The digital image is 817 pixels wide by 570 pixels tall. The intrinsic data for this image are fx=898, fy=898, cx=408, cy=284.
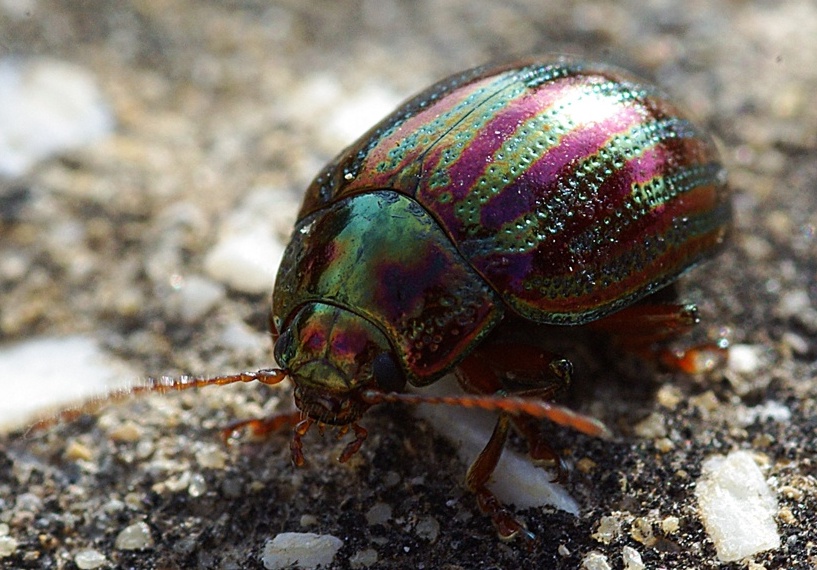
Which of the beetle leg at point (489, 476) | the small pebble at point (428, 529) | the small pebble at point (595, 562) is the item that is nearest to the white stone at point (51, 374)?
the small pebble at point (428, 529)

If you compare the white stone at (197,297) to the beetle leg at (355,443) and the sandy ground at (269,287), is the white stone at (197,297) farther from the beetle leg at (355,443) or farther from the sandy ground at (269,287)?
the beetle leg at (355,443)

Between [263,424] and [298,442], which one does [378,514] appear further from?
[263,424]

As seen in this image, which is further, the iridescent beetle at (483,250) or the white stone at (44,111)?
the white stone at (44,111)

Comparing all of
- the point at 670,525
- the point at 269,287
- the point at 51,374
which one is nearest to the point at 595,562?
the point at 670,525

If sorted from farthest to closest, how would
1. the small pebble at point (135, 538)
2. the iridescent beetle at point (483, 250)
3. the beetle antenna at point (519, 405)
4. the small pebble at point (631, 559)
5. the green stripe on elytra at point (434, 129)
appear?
the green stripe on elytra at point (434, 129), the small pebble at point (135, 538), the iridescent beetle at point (483, 250), the small pebble at point (631, 559), the beetle antenna at point (519, 405)

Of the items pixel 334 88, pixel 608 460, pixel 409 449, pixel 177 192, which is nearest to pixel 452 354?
pixel 409 449

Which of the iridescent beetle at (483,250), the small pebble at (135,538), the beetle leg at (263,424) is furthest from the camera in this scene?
the beetle leg at (263,424)

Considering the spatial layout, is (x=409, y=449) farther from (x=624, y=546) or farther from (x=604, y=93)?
(x=604, y=93)

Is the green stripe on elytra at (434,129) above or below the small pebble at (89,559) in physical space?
above
